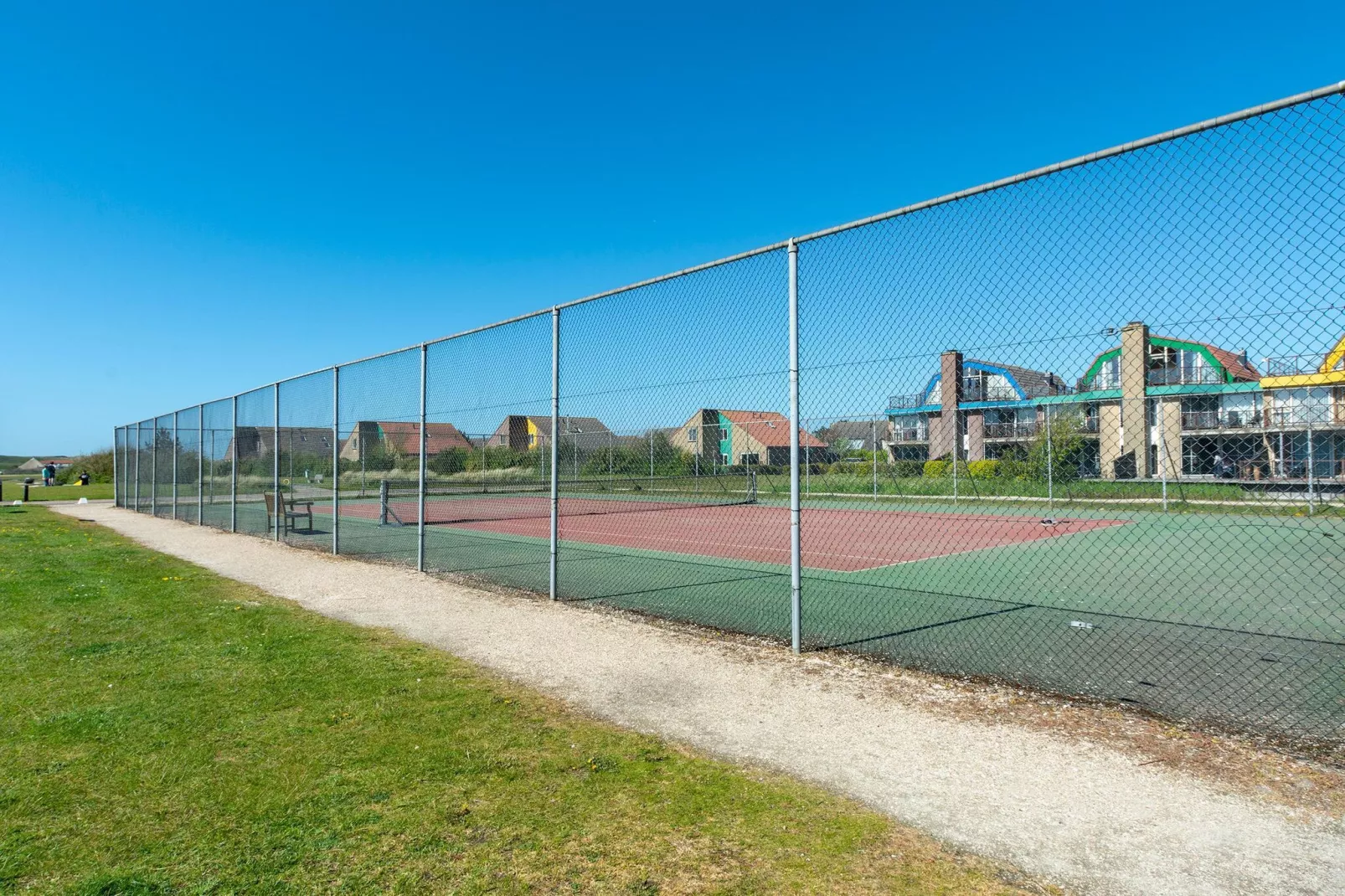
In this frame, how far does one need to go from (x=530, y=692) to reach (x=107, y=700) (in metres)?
2.34

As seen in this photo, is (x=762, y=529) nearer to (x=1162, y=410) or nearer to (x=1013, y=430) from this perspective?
(x=1013, y=430)

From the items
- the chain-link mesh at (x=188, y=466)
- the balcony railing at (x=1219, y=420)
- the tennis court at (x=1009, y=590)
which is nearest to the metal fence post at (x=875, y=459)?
the tennis court at (x=1009, y=590)

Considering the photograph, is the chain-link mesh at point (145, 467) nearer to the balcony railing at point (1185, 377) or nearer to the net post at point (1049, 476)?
the net post at point (1049, 476)

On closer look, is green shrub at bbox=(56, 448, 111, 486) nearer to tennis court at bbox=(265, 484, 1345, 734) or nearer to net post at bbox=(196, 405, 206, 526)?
net post at bbox=(196, 405, 206, 526)

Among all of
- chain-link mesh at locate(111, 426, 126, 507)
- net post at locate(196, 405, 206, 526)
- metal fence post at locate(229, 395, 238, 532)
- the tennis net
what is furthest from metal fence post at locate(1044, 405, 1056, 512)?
chain-link mesh at locate(111, 426, 126, 507)

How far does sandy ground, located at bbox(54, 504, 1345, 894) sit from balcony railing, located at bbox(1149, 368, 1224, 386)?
2072 millimetres

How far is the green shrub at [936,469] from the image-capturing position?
6566 millimetres

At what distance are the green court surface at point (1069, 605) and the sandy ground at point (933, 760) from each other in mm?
945

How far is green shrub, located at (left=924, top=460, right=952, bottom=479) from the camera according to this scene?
259 inches

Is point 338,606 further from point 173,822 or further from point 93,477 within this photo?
point 93,477

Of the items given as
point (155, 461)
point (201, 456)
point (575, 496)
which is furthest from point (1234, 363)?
point (155, 461)

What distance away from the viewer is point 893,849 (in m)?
2.81

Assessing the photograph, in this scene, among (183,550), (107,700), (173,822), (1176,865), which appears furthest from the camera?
(183,550)

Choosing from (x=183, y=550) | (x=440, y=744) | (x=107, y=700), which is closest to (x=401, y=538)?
(x=183, y=550)
